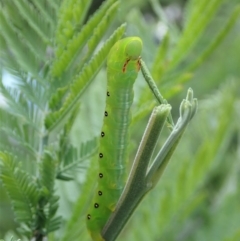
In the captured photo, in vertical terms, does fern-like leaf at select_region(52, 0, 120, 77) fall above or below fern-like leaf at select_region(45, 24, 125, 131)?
above

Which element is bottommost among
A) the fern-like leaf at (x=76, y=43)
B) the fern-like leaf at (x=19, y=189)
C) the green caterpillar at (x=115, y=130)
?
the fern-like leaf at (x=19, y=189)

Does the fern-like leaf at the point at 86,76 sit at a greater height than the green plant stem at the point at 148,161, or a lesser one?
greater

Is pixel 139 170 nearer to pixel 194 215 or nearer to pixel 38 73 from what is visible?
pixel 38 73

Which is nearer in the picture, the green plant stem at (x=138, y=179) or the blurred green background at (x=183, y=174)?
the green plant stem at (x=138, y=179)

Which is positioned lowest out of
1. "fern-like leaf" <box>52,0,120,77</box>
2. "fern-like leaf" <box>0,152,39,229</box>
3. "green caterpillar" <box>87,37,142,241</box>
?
"fern-like leaf" <box>0,152,39,229</box>

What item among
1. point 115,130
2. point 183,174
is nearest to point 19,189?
point 115,130

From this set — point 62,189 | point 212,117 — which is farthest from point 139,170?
point 212,117

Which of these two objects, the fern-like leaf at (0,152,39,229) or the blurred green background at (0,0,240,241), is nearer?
the fern-like leaf at (0,152,39,229)

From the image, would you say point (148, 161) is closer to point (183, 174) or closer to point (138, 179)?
point (138, 179)
